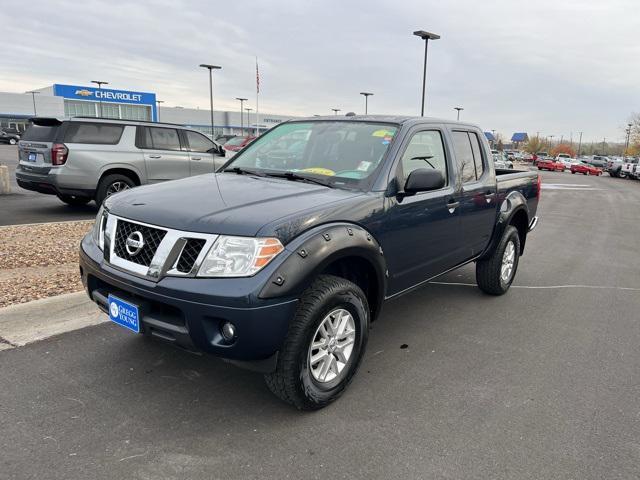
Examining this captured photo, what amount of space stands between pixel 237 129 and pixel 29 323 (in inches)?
3414

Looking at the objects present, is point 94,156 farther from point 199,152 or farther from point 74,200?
point 199,152

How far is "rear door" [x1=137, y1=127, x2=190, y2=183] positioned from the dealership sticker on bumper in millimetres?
7146

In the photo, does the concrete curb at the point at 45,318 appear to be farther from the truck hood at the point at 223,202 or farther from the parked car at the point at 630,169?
the parked car at the point at 630,169

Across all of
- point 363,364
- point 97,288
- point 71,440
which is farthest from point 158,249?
point 363,364

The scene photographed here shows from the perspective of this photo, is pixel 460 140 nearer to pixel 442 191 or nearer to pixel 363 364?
pixel 442 191

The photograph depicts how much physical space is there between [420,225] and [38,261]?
4459 mm

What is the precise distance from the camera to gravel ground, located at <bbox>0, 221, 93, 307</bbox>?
4656mm

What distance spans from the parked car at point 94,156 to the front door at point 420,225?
6824 millimetres

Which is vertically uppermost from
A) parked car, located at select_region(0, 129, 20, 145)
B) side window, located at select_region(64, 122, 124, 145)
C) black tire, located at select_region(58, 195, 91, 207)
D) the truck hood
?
parked car, located at select_region(0, 129, 20, 145)

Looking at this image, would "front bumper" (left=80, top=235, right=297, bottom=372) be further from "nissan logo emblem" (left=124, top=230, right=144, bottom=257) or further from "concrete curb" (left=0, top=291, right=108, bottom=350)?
"concrete curb" (left=0, top=291, right=108, bottom=350)

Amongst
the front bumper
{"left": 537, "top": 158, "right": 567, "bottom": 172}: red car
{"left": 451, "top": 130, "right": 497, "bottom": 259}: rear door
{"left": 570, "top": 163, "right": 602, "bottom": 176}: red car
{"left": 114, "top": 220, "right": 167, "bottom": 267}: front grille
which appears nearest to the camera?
the front bumper

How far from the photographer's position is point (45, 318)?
4113 millimetres

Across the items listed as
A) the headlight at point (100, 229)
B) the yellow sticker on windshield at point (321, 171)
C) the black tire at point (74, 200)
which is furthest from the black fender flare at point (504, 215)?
the black tire at point (74, 200)

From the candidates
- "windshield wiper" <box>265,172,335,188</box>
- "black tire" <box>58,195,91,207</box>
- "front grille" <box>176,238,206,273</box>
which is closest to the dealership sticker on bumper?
"front grille" <box>176,238,206,273</box>
